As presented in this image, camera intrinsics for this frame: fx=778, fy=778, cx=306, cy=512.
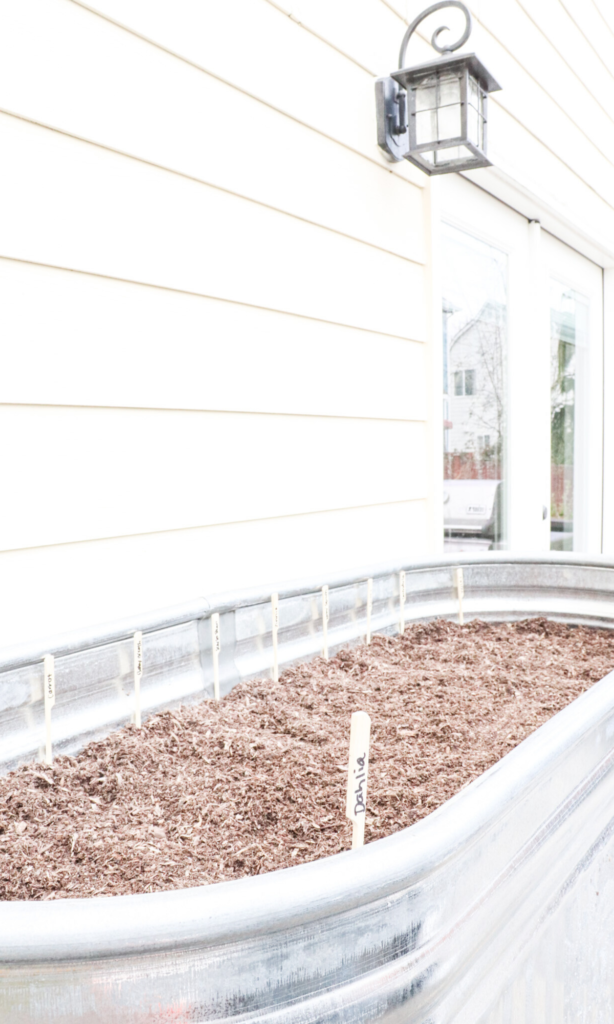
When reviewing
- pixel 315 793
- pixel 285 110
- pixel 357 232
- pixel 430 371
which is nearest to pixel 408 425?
pixel 430 371

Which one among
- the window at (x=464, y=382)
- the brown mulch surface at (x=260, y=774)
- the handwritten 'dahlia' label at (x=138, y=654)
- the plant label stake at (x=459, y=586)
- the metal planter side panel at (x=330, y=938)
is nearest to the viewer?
the metal planter side panel at (x=330, y=938)

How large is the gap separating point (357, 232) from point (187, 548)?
0.94 metres

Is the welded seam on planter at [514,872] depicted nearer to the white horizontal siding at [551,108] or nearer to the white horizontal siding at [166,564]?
the white horizontal siding at [166,564]

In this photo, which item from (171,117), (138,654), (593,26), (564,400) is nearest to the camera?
(138,654)

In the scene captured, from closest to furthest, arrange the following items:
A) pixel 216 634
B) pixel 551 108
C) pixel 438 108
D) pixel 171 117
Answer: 1. pixel 216 634
2. pixel 171 117
3. pixel 438 108
4. pixel 551 108

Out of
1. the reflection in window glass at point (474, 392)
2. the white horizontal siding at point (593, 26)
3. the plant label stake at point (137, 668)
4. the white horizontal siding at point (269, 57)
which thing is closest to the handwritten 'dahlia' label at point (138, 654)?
the plant label stake at point (137, 668)

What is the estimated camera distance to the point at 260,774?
0.98 meters

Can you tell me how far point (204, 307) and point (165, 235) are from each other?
15cm

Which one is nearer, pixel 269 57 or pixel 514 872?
pixel 514 872

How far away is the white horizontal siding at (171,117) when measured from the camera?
3.95 feet

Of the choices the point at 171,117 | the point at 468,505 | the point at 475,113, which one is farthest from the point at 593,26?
the point at 171,117

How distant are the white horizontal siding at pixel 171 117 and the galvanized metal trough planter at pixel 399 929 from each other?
0.89m

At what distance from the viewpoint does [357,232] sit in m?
1.92

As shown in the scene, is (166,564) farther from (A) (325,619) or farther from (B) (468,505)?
(B) (468,505)
